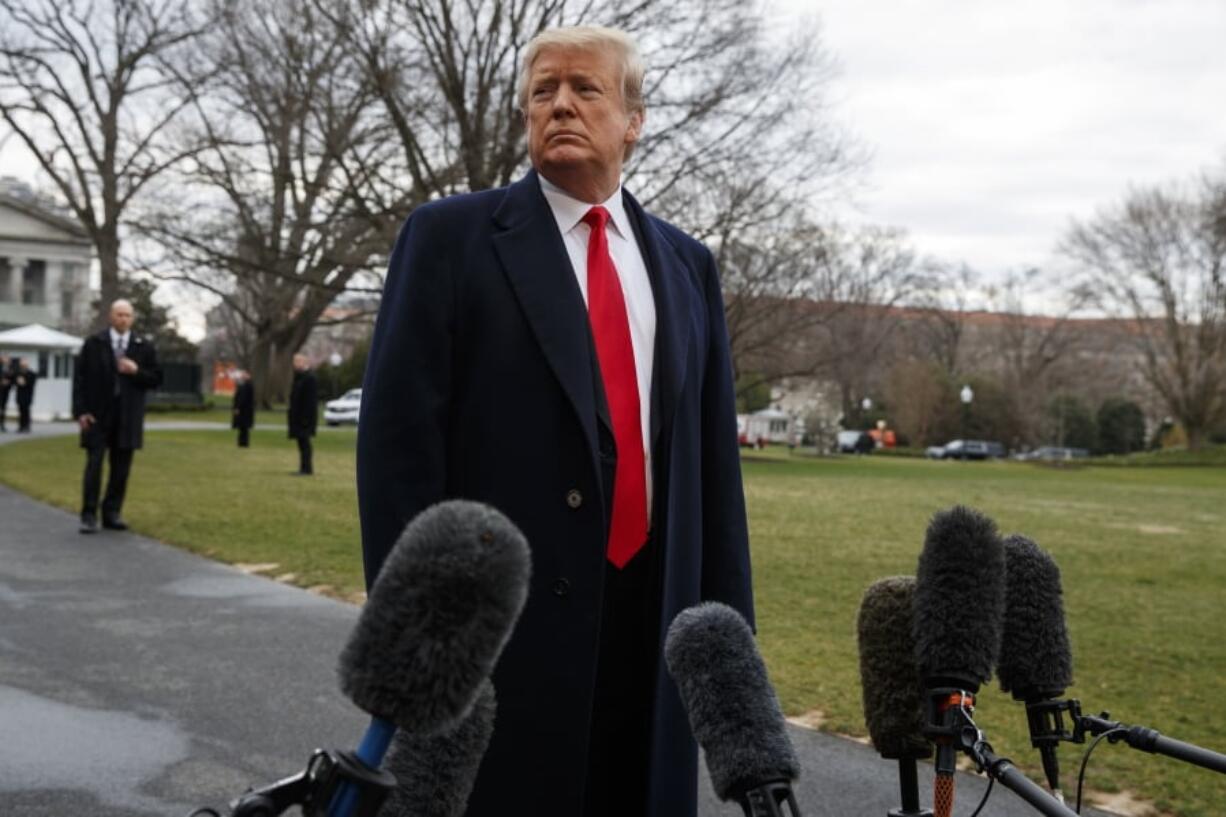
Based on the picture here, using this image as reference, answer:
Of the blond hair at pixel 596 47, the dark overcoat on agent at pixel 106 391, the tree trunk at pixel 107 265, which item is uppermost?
the tree trunk at pixel 107 265

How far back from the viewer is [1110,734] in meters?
2.37

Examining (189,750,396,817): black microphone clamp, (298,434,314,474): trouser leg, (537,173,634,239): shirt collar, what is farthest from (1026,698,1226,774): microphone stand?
(298,434,314,474): trouser leg

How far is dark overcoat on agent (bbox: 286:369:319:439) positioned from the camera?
22.7m

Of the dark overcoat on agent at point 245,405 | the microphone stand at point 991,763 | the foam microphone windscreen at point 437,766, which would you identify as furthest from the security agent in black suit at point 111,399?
the dark overcoat on agent at point 245,405

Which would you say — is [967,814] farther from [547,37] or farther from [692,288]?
[547,37]

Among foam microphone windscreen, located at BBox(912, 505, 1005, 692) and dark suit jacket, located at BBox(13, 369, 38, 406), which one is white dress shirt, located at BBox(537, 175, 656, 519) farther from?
dark suit jacket, located at BBox(13, 369, 38, 406)

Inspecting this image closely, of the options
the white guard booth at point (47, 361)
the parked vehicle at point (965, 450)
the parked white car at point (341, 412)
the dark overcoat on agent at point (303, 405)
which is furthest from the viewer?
the parked vehicle at point (965, 450)

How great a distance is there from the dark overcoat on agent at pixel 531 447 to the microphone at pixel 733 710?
28.4 inches

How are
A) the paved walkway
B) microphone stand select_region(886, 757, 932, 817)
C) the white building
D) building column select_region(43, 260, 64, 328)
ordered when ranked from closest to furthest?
microphone stand select_region(886, 757, 932, 817)
the paved walkway
the white building
building column select_region(43, 260, 64, 328)

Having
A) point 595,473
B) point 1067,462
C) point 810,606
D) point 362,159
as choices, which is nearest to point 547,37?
point 595,473

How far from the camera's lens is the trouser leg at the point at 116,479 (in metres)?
12.8

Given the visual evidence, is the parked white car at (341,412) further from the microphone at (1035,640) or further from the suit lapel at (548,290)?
the microphone at (1035,640)

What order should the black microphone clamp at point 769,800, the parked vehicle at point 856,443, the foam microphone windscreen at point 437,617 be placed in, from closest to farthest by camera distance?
the foam microphone windscreen at point 437,617 → the black microphone clamp at point 769,800 → the parked vehicle at point 856,443

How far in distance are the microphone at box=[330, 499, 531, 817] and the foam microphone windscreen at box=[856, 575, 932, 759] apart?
1278 mm
